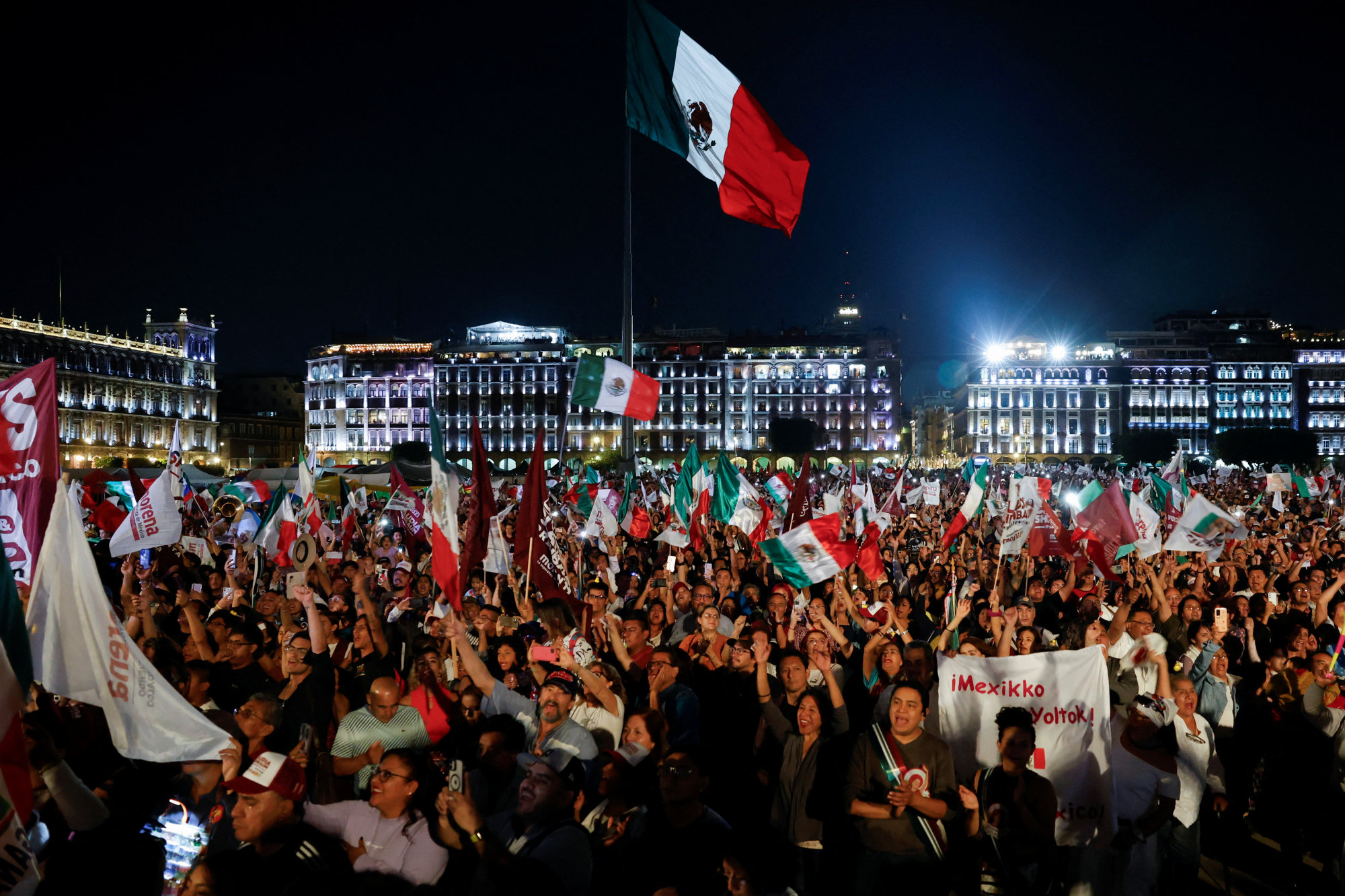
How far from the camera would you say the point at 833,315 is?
463 feet

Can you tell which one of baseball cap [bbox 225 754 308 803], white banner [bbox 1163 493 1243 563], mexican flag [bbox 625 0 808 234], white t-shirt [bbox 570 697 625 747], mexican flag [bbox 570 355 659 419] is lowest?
white t-shirt [bbox 570 697 625 747]

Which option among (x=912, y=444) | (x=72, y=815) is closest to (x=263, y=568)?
(x=72, y=815)

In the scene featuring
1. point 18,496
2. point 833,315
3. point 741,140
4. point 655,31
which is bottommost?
point 18,496

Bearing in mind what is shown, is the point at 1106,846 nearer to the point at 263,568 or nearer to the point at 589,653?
the point at 589,653

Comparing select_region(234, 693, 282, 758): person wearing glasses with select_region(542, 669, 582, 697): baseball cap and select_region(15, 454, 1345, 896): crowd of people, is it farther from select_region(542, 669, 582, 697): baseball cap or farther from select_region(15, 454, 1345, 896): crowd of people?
select_region(542, 669, 582, 697): baseball cap

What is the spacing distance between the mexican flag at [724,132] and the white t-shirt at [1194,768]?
5.94 meters

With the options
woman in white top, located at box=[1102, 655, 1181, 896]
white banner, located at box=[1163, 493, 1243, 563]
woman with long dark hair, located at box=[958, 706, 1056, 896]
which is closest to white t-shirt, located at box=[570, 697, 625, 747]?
woman with long dark hair, located at box=[958, 706, 1056, 896]

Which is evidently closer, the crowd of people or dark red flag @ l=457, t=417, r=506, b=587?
the crowd of people

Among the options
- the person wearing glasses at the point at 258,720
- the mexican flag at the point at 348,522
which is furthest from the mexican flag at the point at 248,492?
the person wearing glasses at the point at 258,720

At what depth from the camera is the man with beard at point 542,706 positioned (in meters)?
4.96

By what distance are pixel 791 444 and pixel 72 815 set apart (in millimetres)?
89968

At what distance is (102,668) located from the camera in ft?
13.1

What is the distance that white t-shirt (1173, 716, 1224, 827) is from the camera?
5027 mm

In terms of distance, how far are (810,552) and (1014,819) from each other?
413cm
